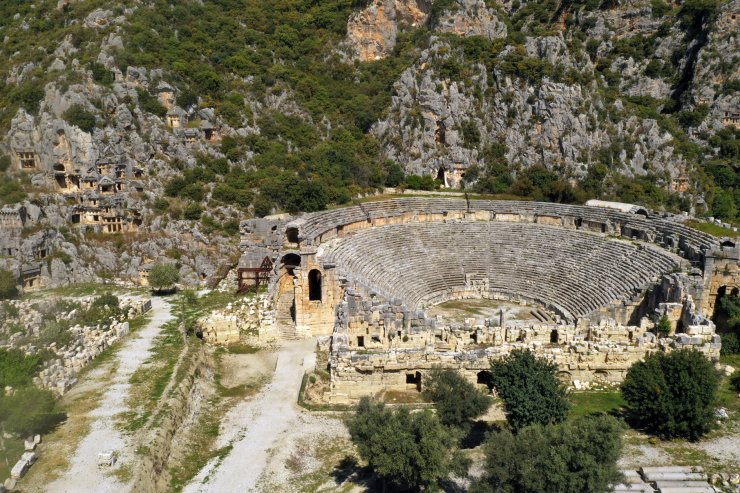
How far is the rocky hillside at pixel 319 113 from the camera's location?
1660 inches

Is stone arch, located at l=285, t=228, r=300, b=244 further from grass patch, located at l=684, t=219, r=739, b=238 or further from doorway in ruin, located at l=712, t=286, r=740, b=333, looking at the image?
grass patch, located at l=684, t=219, r=739, b=238

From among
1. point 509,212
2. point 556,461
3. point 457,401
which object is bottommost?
point 556,461

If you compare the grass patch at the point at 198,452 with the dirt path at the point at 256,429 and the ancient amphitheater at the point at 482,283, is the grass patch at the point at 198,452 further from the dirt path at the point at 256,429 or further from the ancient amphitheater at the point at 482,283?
the ancient amphitheater at the point at 482,283

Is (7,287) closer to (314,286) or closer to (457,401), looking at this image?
(314,286)

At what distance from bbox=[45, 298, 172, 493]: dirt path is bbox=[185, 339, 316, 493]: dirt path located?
7.24 ft

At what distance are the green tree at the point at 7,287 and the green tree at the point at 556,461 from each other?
2722cm

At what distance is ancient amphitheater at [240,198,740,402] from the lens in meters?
21.4

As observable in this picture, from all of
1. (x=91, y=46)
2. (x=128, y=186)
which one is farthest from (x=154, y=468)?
(x=91, y=46)

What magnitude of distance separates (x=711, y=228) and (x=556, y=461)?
25.6 metres

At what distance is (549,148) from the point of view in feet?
179

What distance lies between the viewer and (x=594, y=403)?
19.9 metres

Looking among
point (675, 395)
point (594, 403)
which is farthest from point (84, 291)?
A: point (675, 395)

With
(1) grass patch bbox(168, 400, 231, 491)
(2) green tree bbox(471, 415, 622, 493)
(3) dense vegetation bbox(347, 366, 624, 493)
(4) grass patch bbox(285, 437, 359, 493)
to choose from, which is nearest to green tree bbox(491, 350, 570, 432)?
(3) dense vegetation bbox(347, 366, 624, 493)

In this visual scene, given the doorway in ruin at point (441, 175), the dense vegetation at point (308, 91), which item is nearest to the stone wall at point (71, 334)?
the dense vegetation at point (308, 91)
